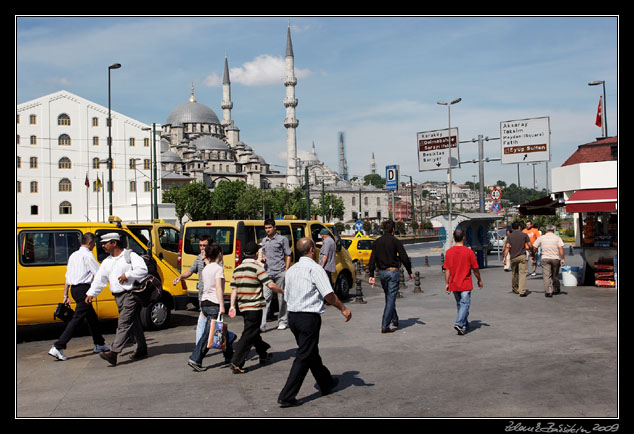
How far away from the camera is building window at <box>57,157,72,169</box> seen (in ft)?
249

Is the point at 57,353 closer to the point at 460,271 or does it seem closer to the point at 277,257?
the point at 277,257

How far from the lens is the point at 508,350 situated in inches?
336

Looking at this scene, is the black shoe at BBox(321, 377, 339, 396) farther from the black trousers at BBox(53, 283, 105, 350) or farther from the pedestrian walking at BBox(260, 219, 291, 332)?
the pedestrian walking at BBox(260, 219, 291, 332)

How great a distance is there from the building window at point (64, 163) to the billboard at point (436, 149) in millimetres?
57861

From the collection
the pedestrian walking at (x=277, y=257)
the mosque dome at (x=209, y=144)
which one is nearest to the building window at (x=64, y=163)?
the mosque dome at (x=209, y=144)

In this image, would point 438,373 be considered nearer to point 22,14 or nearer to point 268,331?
point 268,331

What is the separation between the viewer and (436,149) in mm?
29750

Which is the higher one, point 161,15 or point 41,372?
point 161,15

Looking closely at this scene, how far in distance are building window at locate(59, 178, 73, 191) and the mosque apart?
33789mm

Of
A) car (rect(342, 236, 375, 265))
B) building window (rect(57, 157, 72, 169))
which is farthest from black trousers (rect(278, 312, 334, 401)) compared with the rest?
building window (rect(57, 157, 72, 169))

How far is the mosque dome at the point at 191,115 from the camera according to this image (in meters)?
134

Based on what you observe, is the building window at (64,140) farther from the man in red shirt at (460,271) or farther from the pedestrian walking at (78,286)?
the man in red shirt at (460,271)

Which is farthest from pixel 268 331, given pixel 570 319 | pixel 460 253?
pixel 570 319

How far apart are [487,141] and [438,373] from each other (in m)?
22.8
